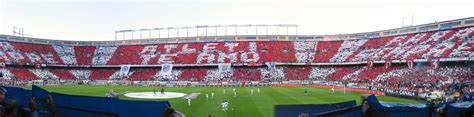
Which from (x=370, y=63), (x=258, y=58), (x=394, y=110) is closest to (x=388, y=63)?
Result: (x=370, y=63)

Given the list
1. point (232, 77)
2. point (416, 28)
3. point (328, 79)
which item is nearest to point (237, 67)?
point (232, 77)

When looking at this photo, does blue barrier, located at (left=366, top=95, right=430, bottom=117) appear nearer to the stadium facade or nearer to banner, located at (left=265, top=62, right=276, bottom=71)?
the stadium facade

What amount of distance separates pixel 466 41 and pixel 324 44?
30.7 meters

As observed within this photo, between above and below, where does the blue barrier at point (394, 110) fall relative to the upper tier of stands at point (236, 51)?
below

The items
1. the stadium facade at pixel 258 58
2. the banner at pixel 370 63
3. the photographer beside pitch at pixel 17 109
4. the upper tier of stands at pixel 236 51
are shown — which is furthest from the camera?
the upper tier of stands at pixel 236 51

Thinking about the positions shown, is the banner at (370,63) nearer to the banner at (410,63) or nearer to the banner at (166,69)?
the banner at (410,63)

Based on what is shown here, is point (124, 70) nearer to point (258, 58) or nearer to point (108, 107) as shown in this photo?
point (258, 58)

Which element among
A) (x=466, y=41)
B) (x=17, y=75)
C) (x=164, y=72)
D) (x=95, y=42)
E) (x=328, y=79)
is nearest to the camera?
(x=466, y=41)

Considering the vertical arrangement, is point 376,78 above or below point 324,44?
below

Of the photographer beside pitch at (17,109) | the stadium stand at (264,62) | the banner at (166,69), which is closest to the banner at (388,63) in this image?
the stadium stand at (264,62)

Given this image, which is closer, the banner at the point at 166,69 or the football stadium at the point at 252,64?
the football stadium at the point at 252,64

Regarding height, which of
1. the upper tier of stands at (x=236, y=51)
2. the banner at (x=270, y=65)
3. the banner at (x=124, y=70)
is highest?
the upper tier of stands at (x=236, y=51)

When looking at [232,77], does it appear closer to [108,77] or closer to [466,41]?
[108,77]

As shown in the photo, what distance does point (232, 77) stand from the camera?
2596 inches
